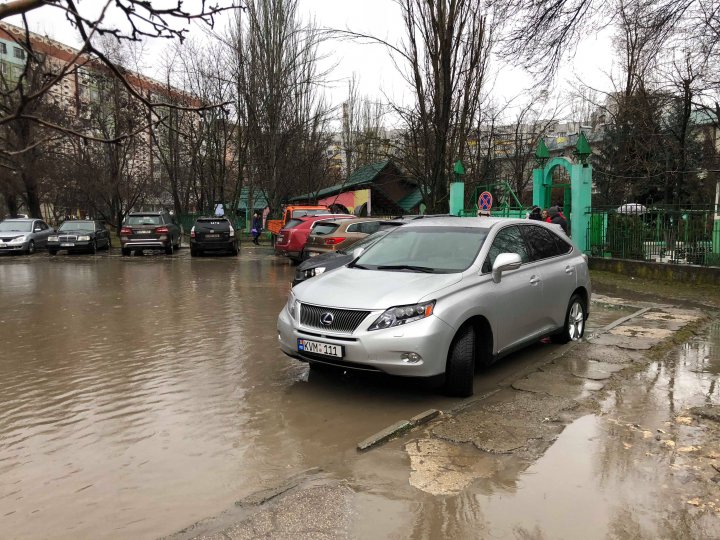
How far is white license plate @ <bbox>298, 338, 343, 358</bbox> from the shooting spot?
4.95 metres

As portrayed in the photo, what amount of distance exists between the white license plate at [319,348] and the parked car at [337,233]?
9156 millimetres

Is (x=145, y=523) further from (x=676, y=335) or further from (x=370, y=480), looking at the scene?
(x=676, y=335)

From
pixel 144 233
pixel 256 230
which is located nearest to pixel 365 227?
pixel 144 233

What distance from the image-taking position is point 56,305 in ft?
35.6

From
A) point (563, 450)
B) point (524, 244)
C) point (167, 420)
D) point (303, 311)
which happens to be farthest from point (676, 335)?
point (167, 420)

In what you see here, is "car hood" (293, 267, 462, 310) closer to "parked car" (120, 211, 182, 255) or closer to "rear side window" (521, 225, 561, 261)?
"rear side window" (521, 225, 561, 261)

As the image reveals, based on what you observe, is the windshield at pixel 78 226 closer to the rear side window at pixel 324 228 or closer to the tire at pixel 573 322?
the rear side window at pixel 324 228

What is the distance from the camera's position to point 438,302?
4957mm

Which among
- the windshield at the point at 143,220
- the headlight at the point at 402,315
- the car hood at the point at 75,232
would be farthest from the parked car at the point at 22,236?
the headlight at the point at 402,315

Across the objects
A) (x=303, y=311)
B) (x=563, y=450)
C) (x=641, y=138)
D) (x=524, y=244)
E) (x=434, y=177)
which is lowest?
(x=563, y=450)

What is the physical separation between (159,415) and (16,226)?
2468 cm

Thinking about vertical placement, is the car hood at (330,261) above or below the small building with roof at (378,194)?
below

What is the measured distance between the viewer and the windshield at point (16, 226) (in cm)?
2519

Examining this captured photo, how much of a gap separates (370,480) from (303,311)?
1992 mm
